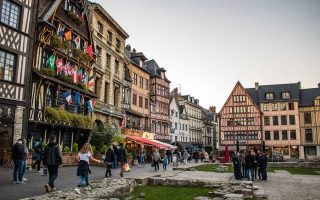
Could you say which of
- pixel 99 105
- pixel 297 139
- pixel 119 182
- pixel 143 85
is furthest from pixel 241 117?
pixel 119 182

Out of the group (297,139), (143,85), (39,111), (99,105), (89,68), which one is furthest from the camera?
(297,139)

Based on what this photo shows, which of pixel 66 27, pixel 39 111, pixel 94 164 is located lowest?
pixel 94 164

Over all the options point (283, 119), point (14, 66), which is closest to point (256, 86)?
point (283, 119)

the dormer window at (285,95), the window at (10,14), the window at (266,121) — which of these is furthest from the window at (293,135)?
the window at (10,14)

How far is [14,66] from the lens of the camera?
18172 millimetres

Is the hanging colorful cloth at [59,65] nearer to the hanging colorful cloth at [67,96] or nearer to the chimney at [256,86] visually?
the hanging colorful cloth at [67,96]

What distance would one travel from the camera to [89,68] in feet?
88.2

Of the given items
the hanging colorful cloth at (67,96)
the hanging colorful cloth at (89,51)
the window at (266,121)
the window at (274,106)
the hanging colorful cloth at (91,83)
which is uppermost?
the hanging colorful cloth at (89,51)

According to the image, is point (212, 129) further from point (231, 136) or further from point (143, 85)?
point (143, 85)

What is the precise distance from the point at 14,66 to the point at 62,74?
16.3 feet

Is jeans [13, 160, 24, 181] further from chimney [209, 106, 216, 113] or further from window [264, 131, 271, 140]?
chimney [209, 106, 216, 113]

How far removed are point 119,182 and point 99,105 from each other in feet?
64.0

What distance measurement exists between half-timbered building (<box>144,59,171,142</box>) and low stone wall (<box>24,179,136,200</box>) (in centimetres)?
3435

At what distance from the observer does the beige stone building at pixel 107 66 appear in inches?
1144
